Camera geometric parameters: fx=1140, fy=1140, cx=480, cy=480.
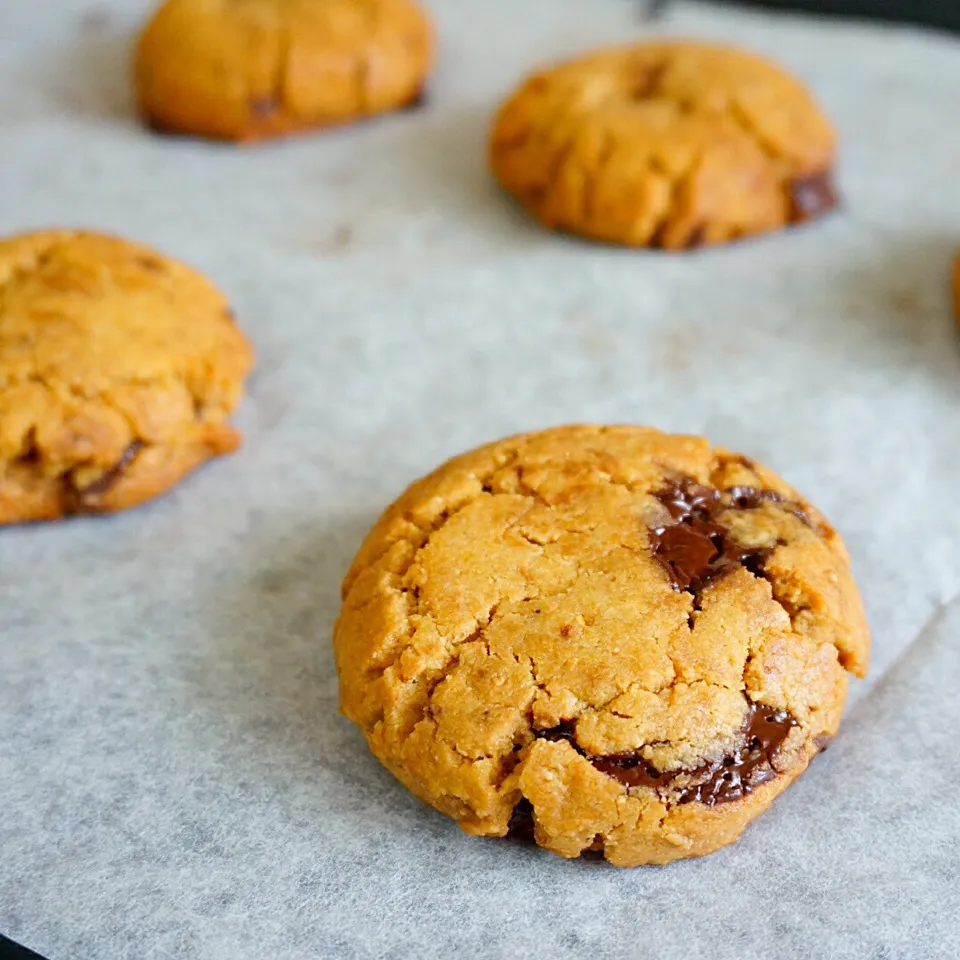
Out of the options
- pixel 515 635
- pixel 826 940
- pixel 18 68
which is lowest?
pixel 18 68

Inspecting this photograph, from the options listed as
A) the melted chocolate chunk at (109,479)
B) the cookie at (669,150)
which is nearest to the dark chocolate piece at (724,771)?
the melted chocolate chunk at (109,479)

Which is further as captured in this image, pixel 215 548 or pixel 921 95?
pixel 921 95

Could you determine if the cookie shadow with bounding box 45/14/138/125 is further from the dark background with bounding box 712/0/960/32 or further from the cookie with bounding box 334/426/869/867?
Answer: the cookie with bounding box 334/426/869/867

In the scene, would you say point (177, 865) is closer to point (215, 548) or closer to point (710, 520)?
point (215, 548)

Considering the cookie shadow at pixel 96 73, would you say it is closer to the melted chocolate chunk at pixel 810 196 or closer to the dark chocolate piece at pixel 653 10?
the dark chocolate piece at pixel 653 10

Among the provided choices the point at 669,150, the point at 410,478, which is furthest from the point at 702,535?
the point at 669,150

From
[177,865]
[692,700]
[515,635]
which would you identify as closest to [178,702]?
[177,865]
